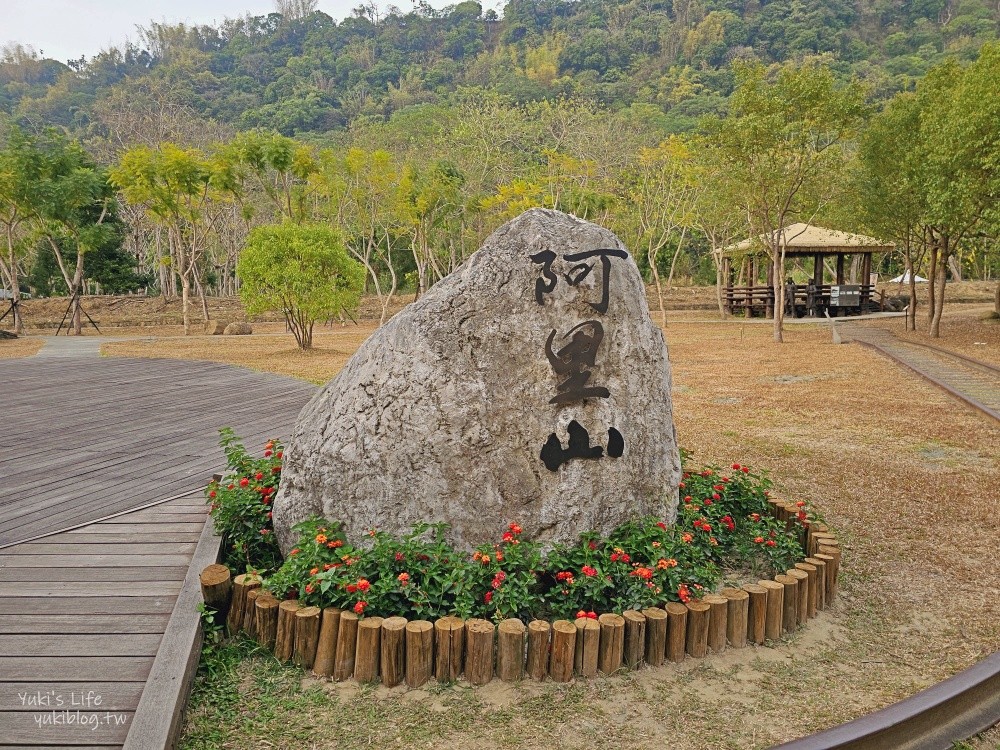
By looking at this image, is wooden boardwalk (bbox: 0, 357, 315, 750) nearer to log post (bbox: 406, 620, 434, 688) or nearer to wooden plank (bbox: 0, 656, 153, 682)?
wooden plank (bbox: 0, 656, 153, 682)

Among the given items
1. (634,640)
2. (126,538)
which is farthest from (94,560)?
(634,640)

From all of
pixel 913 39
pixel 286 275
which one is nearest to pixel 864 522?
pixel 286 275

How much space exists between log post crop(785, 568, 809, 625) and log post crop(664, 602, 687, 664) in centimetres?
76

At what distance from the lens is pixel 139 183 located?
24703 mm

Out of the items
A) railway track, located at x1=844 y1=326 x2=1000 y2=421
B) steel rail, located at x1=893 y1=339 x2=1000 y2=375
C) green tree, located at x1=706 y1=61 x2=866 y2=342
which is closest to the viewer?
railway track, located at x1=844 y1=326 x2=1000 y2=421

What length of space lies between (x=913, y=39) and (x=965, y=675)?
9798cm

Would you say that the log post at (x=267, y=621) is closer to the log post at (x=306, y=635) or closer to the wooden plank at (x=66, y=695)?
the log post at (x=306, y=635)

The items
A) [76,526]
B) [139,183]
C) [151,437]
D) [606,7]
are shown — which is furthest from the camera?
[606,7]

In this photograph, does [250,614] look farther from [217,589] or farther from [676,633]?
[676,633]

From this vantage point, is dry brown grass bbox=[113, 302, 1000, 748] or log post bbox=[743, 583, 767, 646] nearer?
dry brown grass bbox=[113, 302, 1000, 748]

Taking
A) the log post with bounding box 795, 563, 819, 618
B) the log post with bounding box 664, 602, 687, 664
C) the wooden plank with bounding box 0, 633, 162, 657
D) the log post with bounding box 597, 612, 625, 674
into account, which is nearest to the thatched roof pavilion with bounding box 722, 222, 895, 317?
the log post with bounding box 795, 563, 819, 618

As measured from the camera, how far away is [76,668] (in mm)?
3002

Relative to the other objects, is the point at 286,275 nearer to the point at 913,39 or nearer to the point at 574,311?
the point at 574,311

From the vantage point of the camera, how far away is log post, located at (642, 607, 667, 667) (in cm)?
336
